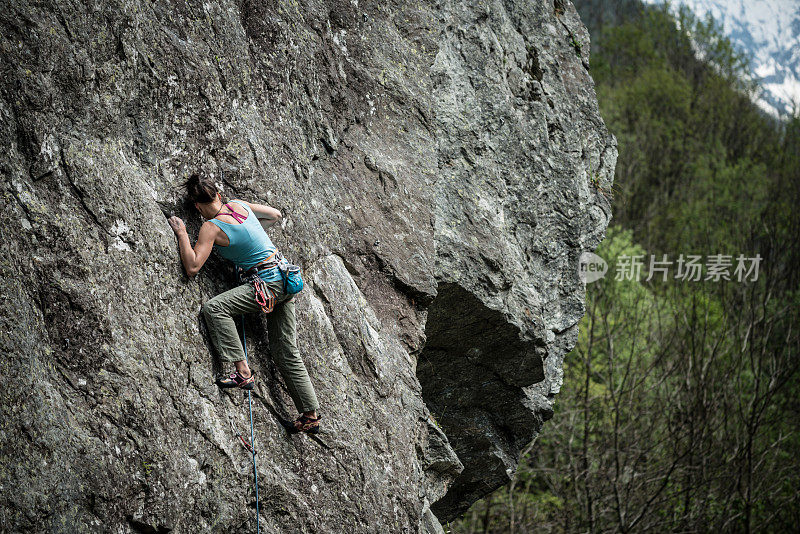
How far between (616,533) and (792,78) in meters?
63.9

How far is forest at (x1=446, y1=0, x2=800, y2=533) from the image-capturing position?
1434 centimetres

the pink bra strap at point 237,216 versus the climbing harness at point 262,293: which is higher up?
the pink bra strap at point 237,216

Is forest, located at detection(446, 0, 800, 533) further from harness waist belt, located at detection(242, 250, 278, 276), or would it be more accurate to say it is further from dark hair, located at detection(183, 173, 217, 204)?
dark hair, located at detection(183, 173, 217, 204)

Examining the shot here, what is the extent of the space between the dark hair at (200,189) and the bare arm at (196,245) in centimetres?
19

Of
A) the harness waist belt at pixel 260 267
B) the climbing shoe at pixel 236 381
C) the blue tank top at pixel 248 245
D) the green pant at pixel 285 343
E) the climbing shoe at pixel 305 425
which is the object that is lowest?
the climbing shoe at pixel 305 425

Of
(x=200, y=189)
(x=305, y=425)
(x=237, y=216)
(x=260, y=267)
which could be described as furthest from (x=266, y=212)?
(x=305, y=425)

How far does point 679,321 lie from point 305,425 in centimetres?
1605

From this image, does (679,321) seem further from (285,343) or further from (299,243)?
(285,343)

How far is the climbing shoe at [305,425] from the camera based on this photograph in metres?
5.67

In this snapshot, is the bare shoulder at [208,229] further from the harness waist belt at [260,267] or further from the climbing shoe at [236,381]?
the climbing shoe at [236,381]

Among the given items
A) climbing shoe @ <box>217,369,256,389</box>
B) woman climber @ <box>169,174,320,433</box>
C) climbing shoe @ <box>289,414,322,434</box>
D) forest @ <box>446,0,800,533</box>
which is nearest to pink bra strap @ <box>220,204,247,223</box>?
woman climber @ <box>169,174,320,433</box>

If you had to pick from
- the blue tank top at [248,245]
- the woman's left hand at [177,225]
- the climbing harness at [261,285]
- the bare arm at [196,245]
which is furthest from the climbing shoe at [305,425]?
the woman's left hand at [177,225]

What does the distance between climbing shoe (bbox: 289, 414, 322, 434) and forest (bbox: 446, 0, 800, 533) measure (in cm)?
631

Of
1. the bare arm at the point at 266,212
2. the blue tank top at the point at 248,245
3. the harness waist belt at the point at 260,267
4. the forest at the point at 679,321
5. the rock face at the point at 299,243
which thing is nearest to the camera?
the rock face at the point at 299,243
